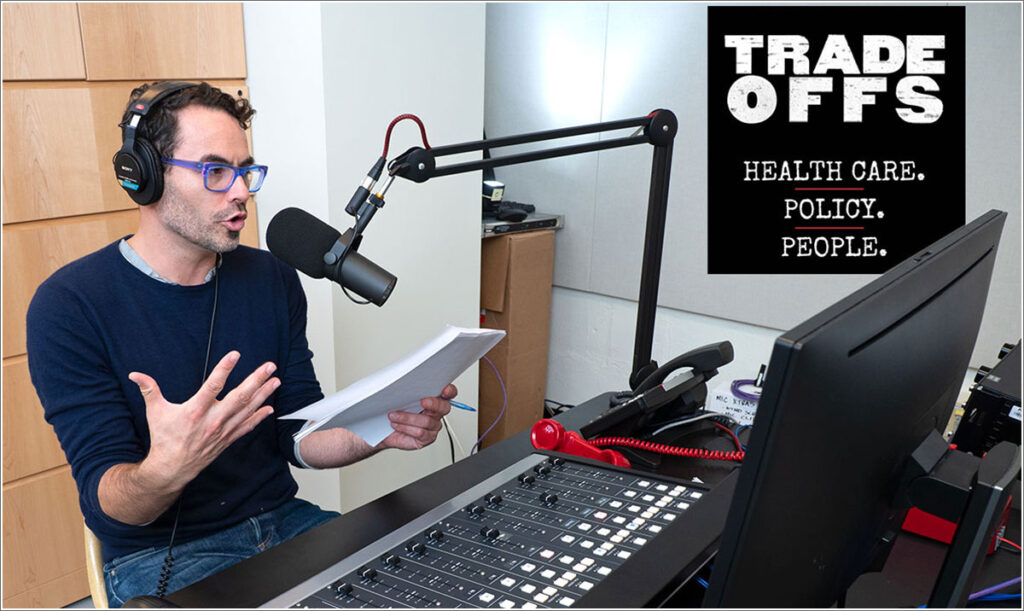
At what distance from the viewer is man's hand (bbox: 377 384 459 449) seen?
1258 mm

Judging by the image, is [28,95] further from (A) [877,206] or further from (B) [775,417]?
(A) [877,206]

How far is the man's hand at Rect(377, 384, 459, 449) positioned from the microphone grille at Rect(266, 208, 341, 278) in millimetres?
309

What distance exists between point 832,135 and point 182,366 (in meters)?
2.10

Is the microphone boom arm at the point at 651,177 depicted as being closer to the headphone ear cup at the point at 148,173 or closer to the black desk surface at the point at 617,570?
the black desk surface at the point at 617,570

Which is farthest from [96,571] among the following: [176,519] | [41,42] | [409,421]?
[41,42]

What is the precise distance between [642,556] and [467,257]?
1.80 metres

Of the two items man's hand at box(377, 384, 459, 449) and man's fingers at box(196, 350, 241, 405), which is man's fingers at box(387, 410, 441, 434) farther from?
man's fingers at box(196, 350, 241, 405)

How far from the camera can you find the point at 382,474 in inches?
96.7

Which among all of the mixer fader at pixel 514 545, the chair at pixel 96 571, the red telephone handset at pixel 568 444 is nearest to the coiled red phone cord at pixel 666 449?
the red telephone handset at pixel 568 444

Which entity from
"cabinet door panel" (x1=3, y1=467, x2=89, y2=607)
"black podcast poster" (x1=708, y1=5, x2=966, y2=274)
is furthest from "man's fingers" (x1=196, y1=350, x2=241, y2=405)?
"black podcast poster" (x1=708, y1=5, x2=966, y2=274)

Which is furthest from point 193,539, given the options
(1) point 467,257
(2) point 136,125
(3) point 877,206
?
(3) point 877,206

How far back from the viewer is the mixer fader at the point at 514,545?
2.53 feet

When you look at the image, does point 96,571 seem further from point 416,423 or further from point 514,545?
point 514,545

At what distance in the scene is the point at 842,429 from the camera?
576 mm
